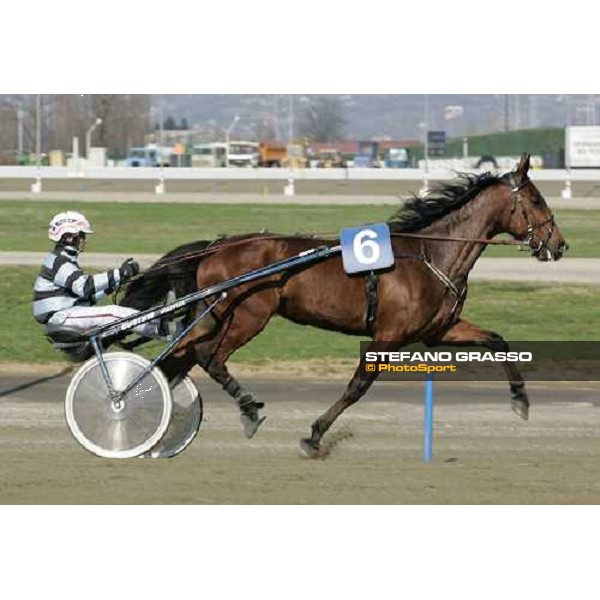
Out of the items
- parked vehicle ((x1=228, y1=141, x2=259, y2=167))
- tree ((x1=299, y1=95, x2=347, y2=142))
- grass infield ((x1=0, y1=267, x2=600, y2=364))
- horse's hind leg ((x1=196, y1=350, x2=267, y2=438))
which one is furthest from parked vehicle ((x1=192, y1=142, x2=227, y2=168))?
horse's hind leg ((x1=196, y1=350, x2=267, y2=438))

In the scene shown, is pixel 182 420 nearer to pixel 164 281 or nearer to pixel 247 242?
pixel 164 281

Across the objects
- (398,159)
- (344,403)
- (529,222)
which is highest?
(398,159)

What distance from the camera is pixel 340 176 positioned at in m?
48.6

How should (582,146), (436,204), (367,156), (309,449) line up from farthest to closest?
(367,156) → (582,146) → (436,204) → (309,449)

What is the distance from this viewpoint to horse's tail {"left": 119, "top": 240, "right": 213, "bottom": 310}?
9.08m

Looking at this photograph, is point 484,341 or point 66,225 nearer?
point 66,225

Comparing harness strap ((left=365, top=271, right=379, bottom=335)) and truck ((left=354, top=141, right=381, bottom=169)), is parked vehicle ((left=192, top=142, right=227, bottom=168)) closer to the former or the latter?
truck ((left=354, top=141, right=381, bottom=169))

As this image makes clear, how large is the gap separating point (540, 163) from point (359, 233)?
47312 millimetres

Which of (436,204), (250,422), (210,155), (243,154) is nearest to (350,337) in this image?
(436,204)

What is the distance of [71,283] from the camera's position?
824cm

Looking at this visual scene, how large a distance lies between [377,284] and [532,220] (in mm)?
1161

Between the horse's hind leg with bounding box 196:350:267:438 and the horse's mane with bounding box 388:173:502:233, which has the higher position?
the horse's mane with bounding box 388:173:502:233

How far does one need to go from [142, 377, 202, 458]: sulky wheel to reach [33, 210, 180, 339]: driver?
0.68 meters

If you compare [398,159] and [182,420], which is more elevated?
[398,159]
